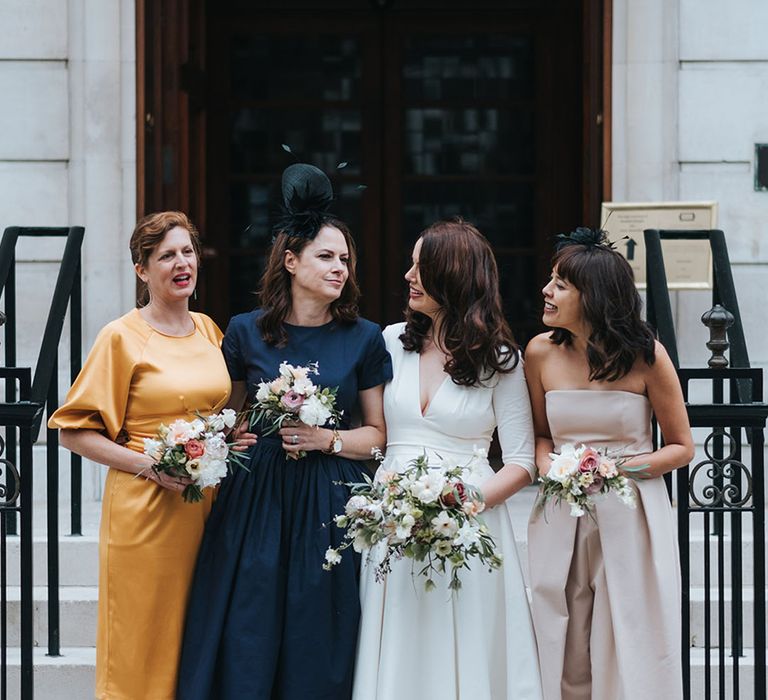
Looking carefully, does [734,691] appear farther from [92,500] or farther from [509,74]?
[509,74]

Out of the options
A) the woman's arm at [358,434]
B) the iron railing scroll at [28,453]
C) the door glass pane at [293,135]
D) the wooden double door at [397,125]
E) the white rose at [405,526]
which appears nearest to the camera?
the white rose at [405,526]

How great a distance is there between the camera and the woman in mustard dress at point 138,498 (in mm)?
4133

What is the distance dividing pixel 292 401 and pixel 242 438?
286 millimetres

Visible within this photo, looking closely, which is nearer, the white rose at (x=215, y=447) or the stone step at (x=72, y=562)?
the white rose at (x=215, y=447)

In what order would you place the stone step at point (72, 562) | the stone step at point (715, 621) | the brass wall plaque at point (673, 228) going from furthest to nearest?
1. the brass wall plaque at point (673, 228)
2. the stone step at point (72, 562)
3. the stone step at point (715, 621)

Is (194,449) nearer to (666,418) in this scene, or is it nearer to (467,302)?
(467,302)

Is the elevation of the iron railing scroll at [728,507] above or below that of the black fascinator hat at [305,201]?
below

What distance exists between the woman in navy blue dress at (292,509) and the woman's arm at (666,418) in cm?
84

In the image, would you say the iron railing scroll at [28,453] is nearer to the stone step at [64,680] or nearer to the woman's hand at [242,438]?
the stone step at [64,680]

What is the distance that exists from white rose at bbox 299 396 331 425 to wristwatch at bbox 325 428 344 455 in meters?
0.18

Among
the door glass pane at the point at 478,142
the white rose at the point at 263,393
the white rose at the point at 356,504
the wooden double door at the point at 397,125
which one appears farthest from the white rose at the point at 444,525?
the door glass pane at the point at 478,142

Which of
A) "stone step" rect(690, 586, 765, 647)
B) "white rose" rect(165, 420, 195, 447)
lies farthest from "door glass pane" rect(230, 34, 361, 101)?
"white rose" rect(165, 420, 195, 447)

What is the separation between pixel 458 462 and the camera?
13.5ft

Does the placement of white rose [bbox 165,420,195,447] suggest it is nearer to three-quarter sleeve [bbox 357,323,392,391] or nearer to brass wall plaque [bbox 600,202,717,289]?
three-quarter sleeve [bbox 357,323,392,391]
